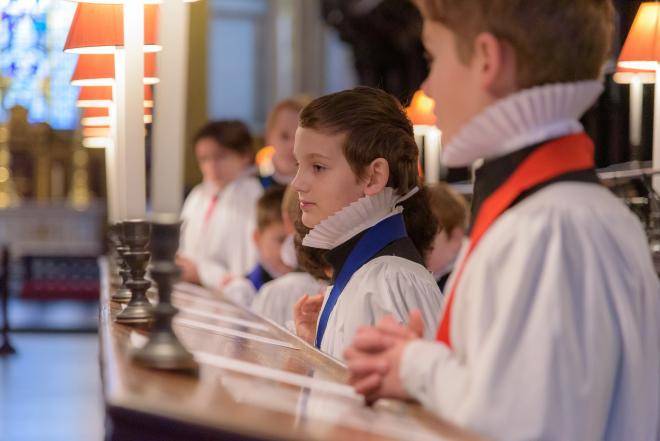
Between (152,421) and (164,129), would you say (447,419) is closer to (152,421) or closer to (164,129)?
(152,421)

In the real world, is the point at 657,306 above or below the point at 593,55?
below

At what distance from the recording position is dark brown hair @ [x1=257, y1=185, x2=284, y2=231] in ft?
15.8

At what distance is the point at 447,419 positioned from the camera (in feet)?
4.33

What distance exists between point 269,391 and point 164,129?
21.4 inches

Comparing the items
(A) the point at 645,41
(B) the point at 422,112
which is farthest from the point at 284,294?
(B) the point at 422,112

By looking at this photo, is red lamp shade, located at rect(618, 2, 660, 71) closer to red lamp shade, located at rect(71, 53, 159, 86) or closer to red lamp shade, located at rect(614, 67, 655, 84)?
red lamp shade, located at rect(614, 67, 655, 84)

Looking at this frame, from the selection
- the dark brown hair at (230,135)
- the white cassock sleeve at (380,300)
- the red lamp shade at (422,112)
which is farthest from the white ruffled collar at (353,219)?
the red lamp shade at (422,112)

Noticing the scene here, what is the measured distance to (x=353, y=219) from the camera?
2406mm

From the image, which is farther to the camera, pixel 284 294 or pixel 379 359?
pixel 284 294

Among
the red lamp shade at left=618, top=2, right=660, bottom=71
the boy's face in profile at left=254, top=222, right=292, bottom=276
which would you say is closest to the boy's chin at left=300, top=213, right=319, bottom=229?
the red lamp shade at left=618, top=2, right=660, bottom=71

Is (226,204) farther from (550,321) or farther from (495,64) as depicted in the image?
(550,321)

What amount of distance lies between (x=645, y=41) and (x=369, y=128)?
6.96ft

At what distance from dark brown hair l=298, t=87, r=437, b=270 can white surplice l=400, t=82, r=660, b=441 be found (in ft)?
3.34

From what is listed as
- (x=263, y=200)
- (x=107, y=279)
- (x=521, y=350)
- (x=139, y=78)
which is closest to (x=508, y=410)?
(x=521, y=350)
